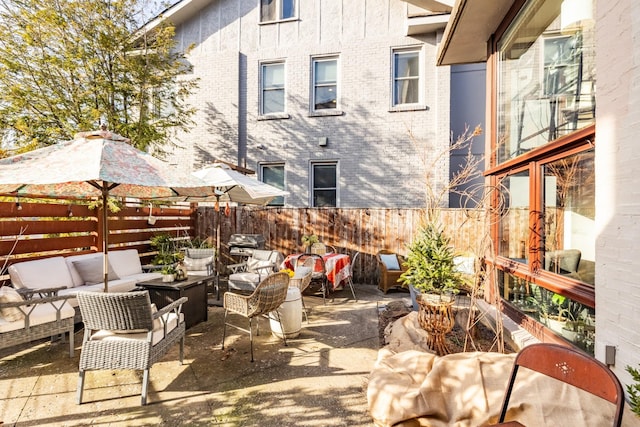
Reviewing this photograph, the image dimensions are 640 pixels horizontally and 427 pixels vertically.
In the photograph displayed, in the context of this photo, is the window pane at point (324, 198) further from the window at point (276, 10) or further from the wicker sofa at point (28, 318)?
the wicker sofa at point (28, 318)

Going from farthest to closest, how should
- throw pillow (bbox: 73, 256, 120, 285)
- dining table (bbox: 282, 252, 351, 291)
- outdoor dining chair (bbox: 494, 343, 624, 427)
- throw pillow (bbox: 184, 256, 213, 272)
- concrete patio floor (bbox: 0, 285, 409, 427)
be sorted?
throw pillow (bbox: 184, 256, 213, 272) < dining table (bbox: 282, 252, 351, 291) < throw pillow (bbox: 73, 256, 120, 285) < concrete patio floor (bbox: 0, 285, 409, 427) < outdoor dining chair (bbox: 494, 343, 624, 427)

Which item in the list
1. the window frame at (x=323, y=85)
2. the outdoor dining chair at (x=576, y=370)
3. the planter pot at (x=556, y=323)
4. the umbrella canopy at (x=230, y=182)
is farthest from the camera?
the window frame at (x=323, y=85)

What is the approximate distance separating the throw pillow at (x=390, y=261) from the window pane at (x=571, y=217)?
4066 millimetres

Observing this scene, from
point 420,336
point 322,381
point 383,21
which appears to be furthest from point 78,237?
point 383,21

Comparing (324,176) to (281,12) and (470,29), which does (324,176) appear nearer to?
(281,12)

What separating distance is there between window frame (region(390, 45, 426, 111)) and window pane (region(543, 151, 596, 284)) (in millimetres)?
6222

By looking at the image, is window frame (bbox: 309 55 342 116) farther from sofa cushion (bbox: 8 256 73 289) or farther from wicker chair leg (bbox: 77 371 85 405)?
wicker chair leg (bbox: 77 371 85 405)

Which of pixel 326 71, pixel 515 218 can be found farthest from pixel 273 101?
pixel 515 218

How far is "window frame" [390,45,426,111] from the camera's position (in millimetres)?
9062

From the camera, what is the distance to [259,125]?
33.1 ft

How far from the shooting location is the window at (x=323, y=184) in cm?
977

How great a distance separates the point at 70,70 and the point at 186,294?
5932 mm

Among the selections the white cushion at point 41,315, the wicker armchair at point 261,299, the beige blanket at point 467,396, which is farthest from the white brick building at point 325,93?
the beige blanket at point 467,396

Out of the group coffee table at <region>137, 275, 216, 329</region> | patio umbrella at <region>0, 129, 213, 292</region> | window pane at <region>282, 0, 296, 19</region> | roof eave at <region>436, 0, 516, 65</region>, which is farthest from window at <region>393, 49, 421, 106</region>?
coffee table at <region>137, 275, 216, 329</region>
